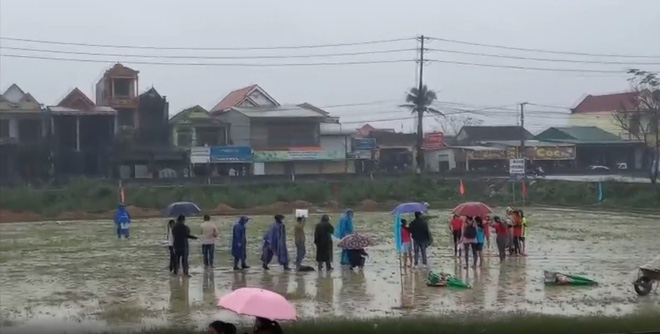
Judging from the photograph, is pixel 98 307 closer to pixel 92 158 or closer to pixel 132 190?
pixel 92 158

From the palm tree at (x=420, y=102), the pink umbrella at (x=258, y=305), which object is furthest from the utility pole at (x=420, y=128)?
the pink umbrella at (x=258, y=305)

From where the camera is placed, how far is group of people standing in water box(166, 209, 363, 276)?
18.7 metres

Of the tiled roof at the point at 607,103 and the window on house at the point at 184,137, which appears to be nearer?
the window on house at the point at 184,137

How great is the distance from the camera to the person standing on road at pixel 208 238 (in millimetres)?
18656

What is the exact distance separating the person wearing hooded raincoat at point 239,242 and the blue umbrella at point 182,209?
127cm

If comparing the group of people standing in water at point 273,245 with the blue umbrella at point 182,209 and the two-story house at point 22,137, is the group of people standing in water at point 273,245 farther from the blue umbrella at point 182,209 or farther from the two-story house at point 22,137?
the two-story house at point 22,137

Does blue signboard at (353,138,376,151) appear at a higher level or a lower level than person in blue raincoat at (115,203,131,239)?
higher

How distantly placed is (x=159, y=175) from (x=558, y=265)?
27.4 ft

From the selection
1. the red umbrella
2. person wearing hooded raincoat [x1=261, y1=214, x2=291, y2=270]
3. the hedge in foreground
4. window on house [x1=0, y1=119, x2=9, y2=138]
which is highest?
window on house [x1=0, y1=119, x2=9, y2=138]

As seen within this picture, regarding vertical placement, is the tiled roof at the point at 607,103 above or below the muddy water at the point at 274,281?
above

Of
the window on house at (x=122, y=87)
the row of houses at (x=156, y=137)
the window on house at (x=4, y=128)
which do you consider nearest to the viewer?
the window on house at (x=4, y=128)

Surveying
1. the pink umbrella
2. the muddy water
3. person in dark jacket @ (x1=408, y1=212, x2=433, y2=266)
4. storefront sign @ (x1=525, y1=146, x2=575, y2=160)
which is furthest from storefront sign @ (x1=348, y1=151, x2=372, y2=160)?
the pink umbrella

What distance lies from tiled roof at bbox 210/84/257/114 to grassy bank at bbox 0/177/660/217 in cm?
180

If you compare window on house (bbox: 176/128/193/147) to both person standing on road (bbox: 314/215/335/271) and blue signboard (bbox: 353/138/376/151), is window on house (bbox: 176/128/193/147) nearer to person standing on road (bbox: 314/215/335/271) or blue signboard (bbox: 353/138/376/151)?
person standing on road (bbox: 314/215/335/271)
